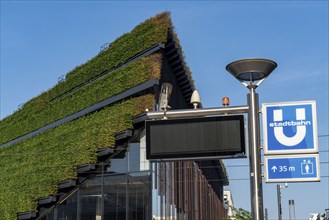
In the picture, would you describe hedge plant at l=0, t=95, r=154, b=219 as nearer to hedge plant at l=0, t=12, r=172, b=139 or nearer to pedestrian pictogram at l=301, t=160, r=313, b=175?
hedge plant at l=0, t=12, r=172, b=139

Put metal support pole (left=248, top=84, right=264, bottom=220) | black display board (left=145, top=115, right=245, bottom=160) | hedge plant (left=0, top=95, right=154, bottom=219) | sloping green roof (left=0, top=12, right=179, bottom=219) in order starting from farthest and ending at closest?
1. sloping green roof (left=0, top=12, right=179, bottom=219)
2. hedge plant (left=0, top=95, right=154, bottom=219)
3. black display board (left=145, top=115, right=245, bottom=160)
4. metal support pole (left=248, top=84, right=264, bottom=220)

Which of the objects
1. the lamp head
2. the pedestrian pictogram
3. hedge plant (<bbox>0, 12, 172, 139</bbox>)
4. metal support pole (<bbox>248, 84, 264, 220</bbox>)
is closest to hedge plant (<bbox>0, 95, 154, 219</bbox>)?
hedge plant (<bbox>0, 12, 172, 139</bbox>)

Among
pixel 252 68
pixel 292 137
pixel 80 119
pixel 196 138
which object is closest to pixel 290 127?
pixel 292 137

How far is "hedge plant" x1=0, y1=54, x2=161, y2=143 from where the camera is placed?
28266 mm

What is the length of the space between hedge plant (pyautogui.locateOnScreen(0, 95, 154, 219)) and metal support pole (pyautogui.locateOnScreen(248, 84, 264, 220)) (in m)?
16.7

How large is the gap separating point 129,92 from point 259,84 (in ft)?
59.2

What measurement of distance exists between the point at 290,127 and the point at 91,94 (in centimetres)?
2075

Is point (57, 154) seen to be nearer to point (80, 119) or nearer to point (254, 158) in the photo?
point (80, 119)

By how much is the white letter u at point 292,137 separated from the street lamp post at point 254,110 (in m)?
0.51

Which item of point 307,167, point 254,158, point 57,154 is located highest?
point 57,154

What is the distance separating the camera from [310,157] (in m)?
10.9

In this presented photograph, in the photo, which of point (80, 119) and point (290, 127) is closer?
point (290, 127)

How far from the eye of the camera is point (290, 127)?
11.1 meters

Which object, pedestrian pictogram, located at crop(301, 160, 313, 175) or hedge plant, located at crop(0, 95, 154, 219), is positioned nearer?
pedestrian pictogram, located at crop(301, 160, 313, 175)
